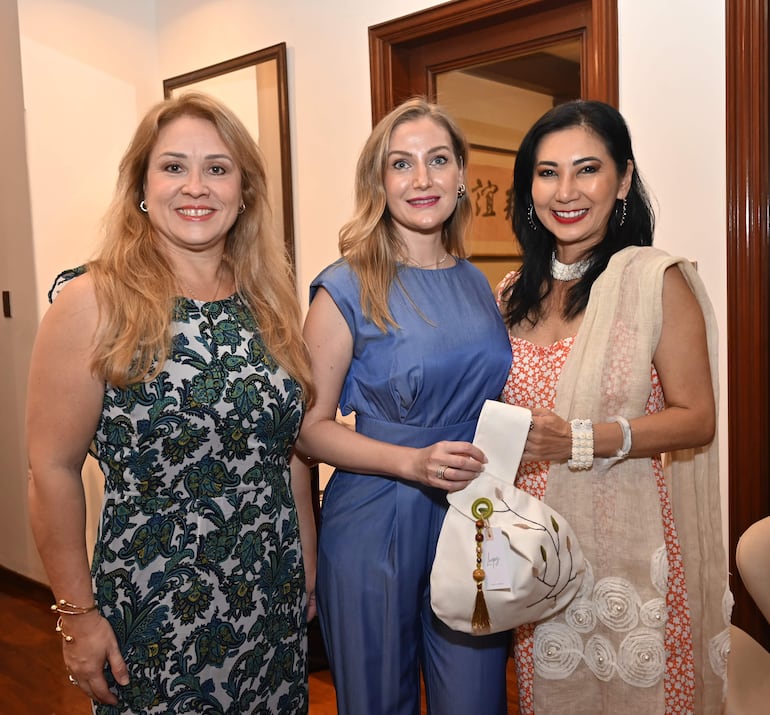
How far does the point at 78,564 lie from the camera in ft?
4.89

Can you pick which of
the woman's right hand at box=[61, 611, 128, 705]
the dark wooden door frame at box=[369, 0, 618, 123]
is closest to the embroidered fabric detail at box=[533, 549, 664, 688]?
the woman's right hand at box=[61, 611, 128, 705]

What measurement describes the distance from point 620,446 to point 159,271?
3.19 ft

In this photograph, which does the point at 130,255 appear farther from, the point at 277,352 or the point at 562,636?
the point at 562,636

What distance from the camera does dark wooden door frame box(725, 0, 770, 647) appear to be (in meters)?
2.32

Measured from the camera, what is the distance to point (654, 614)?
5.57ft

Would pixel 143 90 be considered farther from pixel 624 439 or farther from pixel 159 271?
pixel 624 439

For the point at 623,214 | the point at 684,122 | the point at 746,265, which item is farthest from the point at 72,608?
the point at 684,122

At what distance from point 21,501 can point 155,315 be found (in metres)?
2.91

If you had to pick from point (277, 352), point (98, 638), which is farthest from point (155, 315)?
point (98, 638)

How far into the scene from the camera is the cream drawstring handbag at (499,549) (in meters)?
1.52

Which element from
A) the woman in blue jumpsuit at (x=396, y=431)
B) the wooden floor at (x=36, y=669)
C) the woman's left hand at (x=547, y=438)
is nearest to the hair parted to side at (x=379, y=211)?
the woman in blue jumpsuit at (x=396, y=431)

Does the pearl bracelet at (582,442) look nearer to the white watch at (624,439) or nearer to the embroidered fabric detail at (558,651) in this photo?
the white watch at (624,439)

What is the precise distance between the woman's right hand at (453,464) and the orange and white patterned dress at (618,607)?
0.30 m

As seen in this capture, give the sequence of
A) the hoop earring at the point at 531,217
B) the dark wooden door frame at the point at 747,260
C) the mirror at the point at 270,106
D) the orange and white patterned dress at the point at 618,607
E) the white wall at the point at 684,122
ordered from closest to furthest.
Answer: the orange and white patterned dress at the point at 618,607 → the hoop earring at the point at 531,217 → the dark wooden door frame at the point at 747,260 → the white wall at the point at 684,122 → the mirror at the point at 270,106
